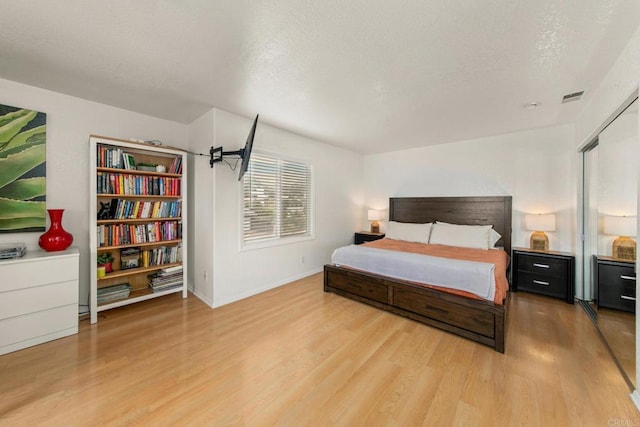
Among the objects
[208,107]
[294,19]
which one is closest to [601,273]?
[294,19]

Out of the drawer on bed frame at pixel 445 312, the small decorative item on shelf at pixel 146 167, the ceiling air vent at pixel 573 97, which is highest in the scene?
the ceiling air vent at pixel 573 97

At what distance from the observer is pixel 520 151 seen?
3.89 metres

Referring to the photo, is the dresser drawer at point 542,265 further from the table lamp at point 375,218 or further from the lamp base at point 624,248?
the table lamp at point 375,218

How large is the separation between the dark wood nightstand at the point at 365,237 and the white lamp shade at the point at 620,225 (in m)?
3.10

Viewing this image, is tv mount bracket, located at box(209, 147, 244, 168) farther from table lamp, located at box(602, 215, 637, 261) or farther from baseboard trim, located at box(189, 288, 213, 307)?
table lamp, located at box(602, 215, 637, 261)

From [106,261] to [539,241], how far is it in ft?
19.2

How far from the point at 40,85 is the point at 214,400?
137 inches

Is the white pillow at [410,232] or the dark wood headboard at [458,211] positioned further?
the white pillow at [410,232]

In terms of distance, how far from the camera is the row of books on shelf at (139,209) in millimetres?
2881

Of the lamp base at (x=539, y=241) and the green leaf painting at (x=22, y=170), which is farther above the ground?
the green leaf painting at (x=22, y=170)

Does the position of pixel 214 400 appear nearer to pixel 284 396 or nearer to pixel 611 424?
pixel 284 396

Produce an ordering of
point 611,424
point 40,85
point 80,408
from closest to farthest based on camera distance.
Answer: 1. point 611,424
2. point 80,408
3. point 40,85

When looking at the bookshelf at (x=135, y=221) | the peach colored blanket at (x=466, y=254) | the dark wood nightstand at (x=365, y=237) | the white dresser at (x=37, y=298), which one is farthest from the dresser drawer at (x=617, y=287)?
the white dresser at (x=37, y=298)

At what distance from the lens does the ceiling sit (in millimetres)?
1500
